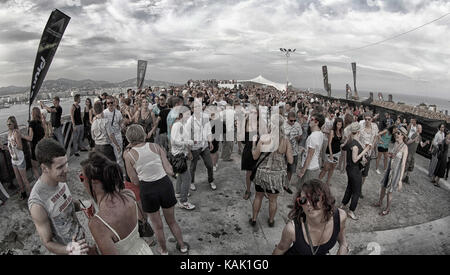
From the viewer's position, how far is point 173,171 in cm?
391

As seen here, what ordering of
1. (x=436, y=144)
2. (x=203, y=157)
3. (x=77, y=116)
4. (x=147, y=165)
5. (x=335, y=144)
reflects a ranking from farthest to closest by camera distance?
(x=77, y=116) < (x=436, y=144) < (x=335, y=144) < (x=203, y=157) < (x=147, y=165)

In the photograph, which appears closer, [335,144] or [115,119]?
[335,144]

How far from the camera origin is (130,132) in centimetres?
286

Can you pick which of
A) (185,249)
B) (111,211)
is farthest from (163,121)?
(111,211)

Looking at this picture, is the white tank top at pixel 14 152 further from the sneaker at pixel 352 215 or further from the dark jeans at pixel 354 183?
the sneaker at pixel 352 215

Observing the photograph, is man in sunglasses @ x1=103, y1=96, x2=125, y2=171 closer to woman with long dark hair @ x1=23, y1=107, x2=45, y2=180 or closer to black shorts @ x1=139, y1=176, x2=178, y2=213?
woman with long dark hair @ x1=23, y1=107, x2=45, y2=180

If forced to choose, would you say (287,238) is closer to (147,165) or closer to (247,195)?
(147,165)

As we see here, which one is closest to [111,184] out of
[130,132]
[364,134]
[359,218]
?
[130,132]

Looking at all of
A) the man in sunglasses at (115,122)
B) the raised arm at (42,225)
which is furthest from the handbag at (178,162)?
the raised arm at (42,225)

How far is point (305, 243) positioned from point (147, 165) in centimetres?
Result: 191

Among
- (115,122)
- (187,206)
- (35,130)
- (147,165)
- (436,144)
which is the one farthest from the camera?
(436,144)

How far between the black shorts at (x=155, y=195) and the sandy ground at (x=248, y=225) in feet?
2.68

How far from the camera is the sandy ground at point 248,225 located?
3.53 metres

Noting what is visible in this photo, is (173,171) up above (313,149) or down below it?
below
